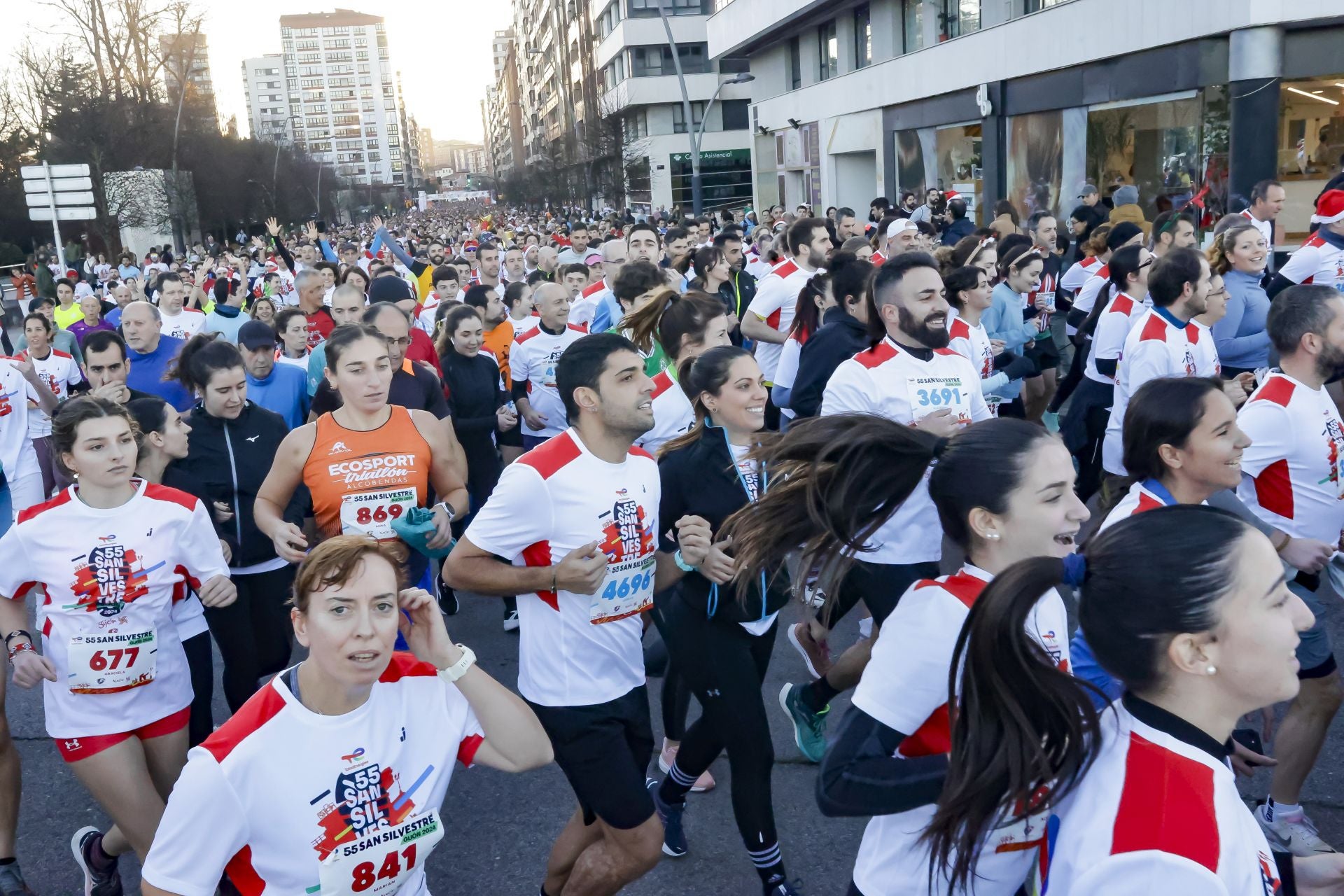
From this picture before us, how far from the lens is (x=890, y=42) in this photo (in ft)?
98.2

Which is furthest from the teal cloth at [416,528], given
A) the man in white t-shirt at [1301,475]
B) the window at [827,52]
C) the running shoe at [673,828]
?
the window at [827,52]

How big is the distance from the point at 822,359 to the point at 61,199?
52.1 ft

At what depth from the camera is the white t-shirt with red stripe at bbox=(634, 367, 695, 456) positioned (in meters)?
5.67

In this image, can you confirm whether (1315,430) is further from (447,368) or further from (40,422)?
(40,422)

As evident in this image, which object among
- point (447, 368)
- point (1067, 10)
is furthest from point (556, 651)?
point (1067, 10)

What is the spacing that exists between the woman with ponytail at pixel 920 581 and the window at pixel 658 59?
59141 mm

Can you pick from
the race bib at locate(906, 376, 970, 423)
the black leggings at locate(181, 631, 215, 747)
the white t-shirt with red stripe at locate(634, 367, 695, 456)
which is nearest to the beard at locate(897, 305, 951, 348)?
the race bib at locate(906, 376, 970, 423)

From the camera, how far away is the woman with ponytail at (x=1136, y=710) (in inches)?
70.3

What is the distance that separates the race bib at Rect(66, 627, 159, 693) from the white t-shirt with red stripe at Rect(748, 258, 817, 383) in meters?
5.11

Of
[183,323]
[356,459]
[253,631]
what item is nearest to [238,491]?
[253,631]

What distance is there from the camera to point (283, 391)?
680 centimetres

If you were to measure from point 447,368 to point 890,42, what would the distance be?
25594mm

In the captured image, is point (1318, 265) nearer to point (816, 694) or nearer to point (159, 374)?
point (816, 694)

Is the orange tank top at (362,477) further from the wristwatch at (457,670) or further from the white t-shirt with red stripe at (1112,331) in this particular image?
the white t-shirt with red stripe at (1112,331)
